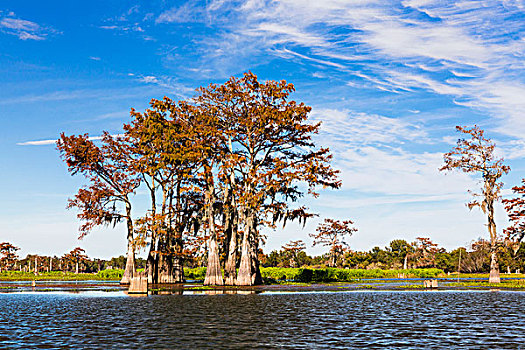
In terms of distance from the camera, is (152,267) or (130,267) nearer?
(130,267)

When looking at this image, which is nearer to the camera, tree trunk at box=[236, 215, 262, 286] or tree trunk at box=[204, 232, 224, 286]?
tree trunk at box=[236, 215, 262, 286]

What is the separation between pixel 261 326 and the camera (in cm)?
2200

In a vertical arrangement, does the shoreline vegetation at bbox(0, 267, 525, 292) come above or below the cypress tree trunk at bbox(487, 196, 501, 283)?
below

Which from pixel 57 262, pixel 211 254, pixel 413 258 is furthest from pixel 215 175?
pixel 57 262

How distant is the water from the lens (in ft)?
57.1

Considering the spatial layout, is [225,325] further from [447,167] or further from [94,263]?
[94,263]

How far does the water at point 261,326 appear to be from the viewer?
17406 mm

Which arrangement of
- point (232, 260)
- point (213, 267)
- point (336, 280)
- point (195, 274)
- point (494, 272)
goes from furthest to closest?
point (195, 274), point (336, 280), point (494, 272), point (232, 260), point (213, 267)

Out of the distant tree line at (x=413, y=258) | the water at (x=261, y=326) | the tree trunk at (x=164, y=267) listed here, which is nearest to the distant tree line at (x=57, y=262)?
the distant tree line at (x=413, y=258)

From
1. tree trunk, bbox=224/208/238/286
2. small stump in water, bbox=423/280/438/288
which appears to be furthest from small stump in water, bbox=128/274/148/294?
small stump in water, bbox=423/280/438/288

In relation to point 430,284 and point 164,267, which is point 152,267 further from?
point 430,284

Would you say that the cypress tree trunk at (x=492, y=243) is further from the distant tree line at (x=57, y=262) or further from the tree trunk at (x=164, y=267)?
the distant tree line at (x=57, y=262)

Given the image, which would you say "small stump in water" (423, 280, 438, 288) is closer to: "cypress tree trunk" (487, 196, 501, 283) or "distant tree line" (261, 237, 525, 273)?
"cypress tree trunk" (487, 196, 501, 283)

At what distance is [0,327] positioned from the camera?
21781 millimetres
